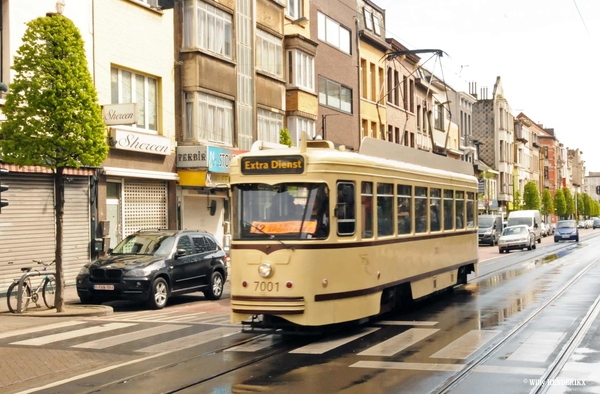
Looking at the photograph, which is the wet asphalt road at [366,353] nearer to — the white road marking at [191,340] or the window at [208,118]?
the white road marking at [191,340]

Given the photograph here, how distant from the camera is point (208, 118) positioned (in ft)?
96.2

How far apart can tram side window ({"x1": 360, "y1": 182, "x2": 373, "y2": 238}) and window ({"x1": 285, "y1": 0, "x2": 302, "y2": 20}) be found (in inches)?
994

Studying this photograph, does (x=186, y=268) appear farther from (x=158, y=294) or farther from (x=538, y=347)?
(x=538, y=347)

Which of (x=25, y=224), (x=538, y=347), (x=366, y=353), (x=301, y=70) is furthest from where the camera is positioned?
(x=301, y=70)

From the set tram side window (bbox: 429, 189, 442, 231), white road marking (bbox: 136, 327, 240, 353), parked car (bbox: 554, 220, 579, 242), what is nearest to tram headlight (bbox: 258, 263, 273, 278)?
white road marking (bbox: 136, 327, 240, 353)

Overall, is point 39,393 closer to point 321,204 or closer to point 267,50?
point 321,204

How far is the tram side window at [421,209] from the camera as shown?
15461 mm

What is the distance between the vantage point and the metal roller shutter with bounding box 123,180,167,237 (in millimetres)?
26109

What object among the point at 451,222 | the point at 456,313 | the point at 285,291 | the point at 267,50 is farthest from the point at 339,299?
the point at 267,50

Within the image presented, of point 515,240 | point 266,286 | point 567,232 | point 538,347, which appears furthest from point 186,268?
point 567,232

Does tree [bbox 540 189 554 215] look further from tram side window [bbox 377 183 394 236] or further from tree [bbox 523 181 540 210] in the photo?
tram side window [bbox 377 183 394 236]

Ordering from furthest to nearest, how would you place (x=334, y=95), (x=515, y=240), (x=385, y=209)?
(x=515, y=240) < (x=334, y=95) < (x=385, y=209)

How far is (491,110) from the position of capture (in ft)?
293

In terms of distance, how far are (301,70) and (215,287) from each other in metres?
18.3
